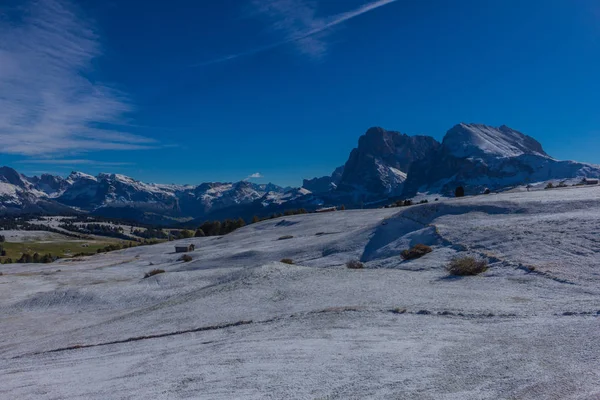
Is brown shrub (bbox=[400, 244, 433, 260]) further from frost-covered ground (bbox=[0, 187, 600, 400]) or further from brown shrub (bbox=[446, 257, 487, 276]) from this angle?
brown shrub (bbox=[446, 257, 487, 276])

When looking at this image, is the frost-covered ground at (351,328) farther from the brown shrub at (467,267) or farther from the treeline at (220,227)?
the treeline at (220,227)

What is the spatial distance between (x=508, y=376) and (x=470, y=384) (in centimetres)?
101

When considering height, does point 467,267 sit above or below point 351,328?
above

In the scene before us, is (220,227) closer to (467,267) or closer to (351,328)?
(467,267)

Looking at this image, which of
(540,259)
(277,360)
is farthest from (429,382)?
(540,259)

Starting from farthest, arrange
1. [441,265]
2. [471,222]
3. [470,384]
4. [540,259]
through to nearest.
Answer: [471,222]
[441,265]
[540,259]
[470,384]

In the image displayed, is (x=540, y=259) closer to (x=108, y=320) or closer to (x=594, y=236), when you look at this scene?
(x=594, y=236)

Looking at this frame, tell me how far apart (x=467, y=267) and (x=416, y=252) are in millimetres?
7114

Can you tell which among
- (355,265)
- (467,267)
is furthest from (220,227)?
(467,267)

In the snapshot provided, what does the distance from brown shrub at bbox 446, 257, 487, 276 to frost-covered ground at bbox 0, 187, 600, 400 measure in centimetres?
90

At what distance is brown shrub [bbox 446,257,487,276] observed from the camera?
909 inches

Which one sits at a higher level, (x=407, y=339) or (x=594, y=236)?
(x=594, y=236)

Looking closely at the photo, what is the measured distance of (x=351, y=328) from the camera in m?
15.4

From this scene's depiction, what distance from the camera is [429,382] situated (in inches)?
392
